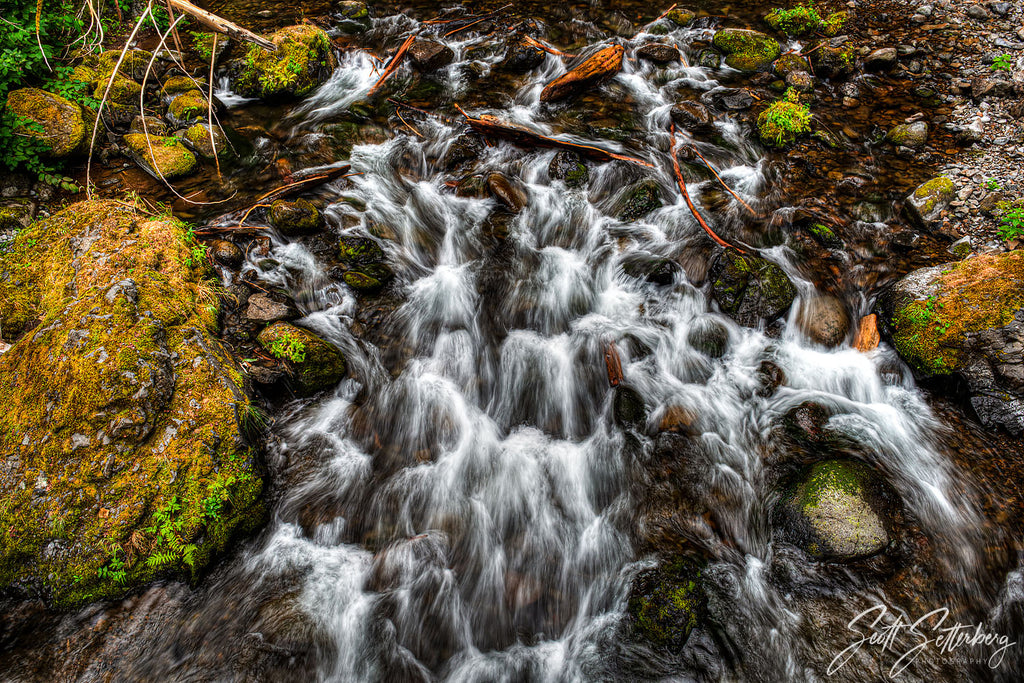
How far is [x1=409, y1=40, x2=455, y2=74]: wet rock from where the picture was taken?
8.25 meters

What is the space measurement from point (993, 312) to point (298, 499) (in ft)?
21.9

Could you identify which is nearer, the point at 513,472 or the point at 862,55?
the point at 513,472

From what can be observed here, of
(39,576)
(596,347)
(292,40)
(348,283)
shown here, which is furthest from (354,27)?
(39,576)

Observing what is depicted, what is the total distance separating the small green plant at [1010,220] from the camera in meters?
5.24

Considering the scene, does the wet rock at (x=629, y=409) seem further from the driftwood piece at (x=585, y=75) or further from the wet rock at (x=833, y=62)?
the wet rock at (x=833, y=62)

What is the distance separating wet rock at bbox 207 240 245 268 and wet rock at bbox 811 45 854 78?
9484 mm

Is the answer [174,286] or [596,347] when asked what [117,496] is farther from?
[596,347]

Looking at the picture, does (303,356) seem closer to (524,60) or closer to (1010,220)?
(524,60)

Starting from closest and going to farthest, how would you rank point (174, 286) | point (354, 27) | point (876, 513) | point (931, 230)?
point (876, 513), point (174, 286), point (931, 230), point (354, 27)

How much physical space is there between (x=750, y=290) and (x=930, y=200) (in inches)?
109

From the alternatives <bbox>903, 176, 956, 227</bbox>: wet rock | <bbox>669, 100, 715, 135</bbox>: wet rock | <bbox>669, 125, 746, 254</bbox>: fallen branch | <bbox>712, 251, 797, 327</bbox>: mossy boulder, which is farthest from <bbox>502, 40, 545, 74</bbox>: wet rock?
<bbox>903, 176, 956, 227</bbox>: wet rock

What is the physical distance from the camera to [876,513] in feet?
12.4
